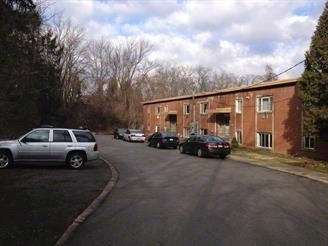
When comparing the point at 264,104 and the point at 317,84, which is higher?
the point at 317,84

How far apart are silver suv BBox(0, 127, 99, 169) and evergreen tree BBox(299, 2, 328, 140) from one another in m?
12.5

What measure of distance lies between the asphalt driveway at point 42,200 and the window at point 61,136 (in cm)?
144

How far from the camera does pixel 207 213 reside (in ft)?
37.8

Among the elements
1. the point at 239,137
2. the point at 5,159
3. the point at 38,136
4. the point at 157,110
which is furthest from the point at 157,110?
the point at 5,159

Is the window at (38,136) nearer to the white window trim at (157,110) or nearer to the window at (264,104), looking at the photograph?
the window at (264,104)

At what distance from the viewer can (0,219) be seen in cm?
970

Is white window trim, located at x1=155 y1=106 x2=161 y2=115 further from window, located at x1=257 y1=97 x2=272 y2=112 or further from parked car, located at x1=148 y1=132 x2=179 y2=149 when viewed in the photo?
window, located at x1=257 y1=97 x2=272 y2=112

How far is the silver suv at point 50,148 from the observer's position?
71.4 feet

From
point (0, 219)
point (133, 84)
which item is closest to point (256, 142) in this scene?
point (0, 219)

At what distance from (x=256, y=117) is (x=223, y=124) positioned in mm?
8370

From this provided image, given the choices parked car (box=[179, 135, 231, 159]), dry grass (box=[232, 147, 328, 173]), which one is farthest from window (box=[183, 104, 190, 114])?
parked car (box=[179, 135, 231, 159])

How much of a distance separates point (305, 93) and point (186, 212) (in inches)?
792

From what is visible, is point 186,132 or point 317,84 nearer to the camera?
point 317,84

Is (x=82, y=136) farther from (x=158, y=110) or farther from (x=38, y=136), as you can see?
(x=158, y=110)
